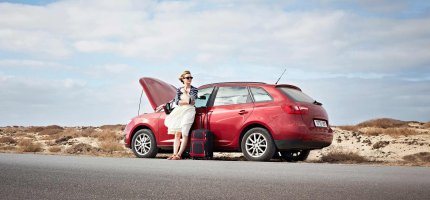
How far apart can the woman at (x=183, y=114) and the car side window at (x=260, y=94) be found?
4.92 ft

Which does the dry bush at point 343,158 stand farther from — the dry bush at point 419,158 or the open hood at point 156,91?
the open hood at point 156,91

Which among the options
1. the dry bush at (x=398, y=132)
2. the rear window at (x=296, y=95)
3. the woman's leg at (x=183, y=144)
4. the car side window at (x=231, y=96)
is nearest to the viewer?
the rear window at (x=296, y=95)

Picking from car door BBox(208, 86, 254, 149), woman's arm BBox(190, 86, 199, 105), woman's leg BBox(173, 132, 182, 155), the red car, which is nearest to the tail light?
the red car

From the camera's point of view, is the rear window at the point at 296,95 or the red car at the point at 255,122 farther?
the rear window at the point at 296,95

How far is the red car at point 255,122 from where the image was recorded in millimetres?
12430

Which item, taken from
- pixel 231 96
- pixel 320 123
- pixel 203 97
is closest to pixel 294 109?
pixel 320 123

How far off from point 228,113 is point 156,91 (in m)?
2.54

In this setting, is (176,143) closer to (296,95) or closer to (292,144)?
(292,144)

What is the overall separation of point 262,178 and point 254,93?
16.4ft

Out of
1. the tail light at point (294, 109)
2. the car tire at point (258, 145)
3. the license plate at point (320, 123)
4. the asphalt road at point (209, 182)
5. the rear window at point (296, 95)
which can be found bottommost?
the asphalt road at point (209, 182)

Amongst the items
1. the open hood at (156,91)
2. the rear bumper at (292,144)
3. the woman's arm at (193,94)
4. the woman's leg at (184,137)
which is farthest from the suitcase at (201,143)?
the open hood at (156,91)

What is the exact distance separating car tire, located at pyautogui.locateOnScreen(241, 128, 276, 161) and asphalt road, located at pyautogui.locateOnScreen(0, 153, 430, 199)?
2012 millimetres

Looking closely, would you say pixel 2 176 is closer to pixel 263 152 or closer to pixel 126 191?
pixel 126 191

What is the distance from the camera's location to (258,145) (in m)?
12.7
